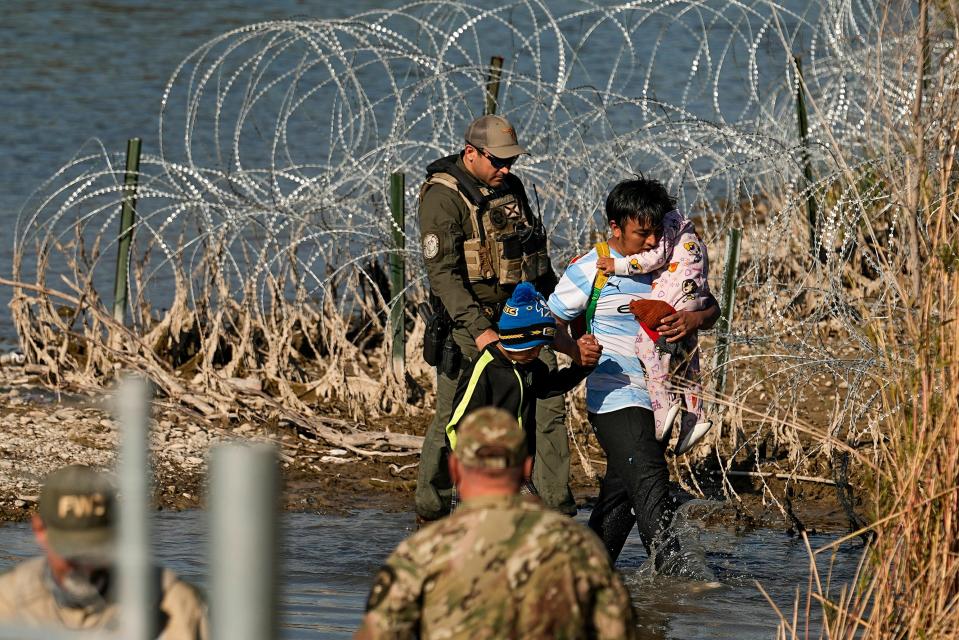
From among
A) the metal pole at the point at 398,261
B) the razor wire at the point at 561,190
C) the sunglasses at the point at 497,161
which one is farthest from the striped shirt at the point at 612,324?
the metal pole at the point at 398,261

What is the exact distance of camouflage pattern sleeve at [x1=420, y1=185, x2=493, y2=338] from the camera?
594cm

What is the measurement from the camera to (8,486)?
23.2ft

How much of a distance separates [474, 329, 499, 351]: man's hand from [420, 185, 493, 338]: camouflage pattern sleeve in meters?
0.11

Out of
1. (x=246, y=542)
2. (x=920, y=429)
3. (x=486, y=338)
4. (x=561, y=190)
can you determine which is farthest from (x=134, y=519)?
(x=561, y=190)

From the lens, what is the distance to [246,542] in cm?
217

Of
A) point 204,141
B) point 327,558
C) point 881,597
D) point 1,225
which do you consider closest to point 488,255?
point 327,558

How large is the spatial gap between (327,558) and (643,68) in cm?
1276

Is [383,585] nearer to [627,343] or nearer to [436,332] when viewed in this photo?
[627,343]

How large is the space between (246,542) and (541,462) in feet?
14.2

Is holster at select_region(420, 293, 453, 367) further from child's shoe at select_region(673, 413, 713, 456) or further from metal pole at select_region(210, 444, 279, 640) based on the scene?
metal pole at select_region(210, 444, 279, 640)

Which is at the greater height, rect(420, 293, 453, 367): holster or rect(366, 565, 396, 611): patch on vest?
rect(420, 293, 453, 367): holster

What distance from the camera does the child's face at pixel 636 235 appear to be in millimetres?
5449

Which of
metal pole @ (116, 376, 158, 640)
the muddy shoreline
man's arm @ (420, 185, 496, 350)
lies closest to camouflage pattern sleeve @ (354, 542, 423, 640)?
A: metal pole @ (116, 376, 158, 640)

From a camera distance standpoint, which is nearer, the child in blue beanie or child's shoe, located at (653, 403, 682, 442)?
A: the child in blue beanie
